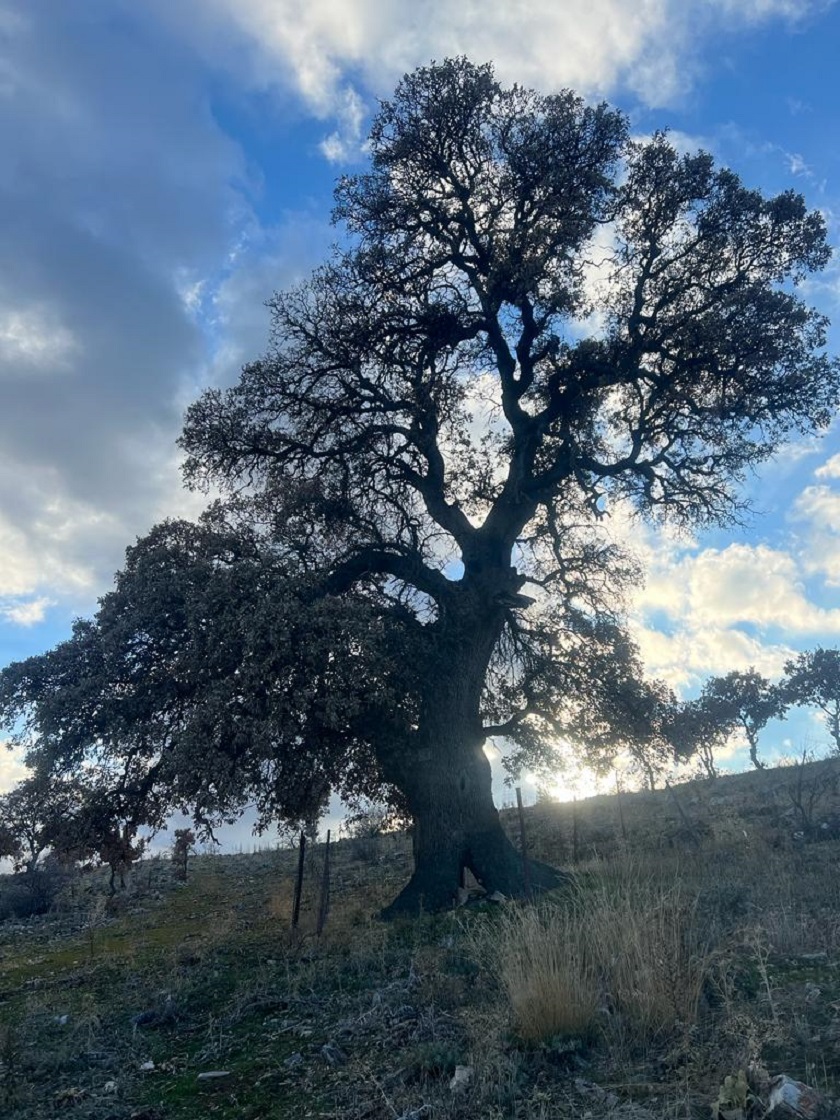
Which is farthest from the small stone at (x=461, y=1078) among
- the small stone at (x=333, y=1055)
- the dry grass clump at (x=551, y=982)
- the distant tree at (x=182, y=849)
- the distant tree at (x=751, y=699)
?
the distant tree at (x=751, y=699)

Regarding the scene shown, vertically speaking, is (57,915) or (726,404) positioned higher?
(726,404)

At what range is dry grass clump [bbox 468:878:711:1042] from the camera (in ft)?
20.2

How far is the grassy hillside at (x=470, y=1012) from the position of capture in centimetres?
558

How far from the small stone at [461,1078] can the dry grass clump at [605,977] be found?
2.02 feet

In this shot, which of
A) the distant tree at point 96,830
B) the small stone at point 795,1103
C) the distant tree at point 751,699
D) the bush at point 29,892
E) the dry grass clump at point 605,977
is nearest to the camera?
the small stone at point 795,1103

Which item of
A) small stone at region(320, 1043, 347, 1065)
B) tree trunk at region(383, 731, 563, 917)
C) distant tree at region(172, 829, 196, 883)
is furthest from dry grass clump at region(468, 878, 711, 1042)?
distant tree at region(172, 829, 196, 883)

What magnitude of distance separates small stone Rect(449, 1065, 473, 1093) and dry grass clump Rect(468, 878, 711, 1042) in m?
0.62

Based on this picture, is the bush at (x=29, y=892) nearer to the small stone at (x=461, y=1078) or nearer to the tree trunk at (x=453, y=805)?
the tree trunk at (x=453, y=805)

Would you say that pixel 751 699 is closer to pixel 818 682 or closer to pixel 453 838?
pixel 818 682

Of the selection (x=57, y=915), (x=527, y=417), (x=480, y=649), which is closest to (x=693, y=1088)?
(x=480, y=649)

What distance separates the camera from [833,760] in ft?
119

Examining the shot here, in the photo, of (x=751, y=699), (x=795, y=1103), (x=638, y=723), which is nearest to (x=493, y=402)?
(x=638, y=723)

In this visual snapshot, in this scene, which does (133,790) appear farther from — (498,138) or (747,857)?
(498,138)

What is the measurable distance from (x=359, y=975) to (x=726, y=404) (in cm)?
1353
